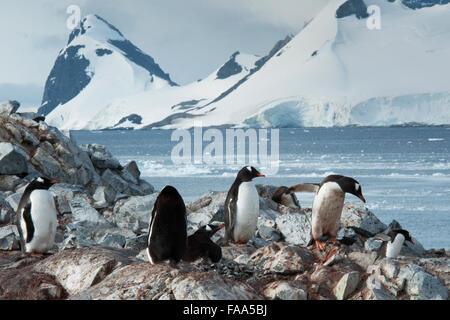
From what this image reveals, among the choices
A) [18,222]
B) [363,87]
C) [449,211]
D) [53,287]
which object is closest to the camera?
[53,287]

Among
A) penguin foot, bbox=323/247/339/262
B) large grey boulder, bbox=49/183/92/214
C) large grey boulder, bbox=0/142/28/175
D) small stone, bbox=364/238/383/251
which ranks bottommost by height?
small stone, bbox=364/238/383/251

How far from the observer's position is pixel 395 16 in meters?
131

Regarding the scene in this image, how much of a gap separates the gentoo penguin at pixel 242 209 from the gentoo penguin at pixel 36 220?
224 centimetres

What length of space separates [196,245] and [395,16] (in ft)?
442

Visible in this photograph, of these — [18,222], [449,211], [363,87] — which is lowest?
[449,211]

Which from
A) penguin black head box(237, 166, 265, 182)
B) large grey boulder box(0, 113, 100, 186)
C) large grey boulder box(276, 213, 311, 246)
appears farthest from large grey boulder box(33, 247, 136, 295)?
large grey boulder box(0, 113, 100, 186)

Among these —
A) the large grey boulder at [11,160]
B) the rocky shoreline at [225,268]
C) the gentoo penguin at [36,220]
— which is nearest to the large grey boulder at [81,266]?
the rocky shoreline at [225,268]

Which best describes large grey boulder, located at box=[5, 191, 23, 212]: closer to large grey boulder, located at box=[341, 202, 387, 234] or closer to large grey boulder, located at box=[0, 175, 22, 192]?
large grey boulder, located at box=[0, 175, 22, 192]

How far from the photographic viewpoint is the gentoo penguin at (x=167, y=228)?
4.66 metres

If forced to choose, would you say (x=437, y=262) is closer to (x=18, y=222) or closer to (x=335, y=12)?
(x=18, y=222)

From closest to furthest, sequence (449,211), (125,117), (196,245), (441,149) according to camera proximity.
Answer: (196,245) < (449,211) < (441,149) < (125,117)

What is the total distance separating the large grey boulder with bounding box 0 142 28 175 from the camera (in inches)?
440

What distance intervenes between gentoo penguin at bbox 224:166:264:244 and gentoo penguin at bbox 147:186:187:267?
291 cm
